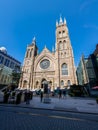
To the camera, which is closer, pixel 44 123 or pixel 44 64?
pixel 44 123

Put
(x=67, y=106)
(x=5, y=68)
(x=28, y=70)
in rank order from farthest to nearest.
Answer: (x=28, y=70)
(x=5, y=68)
(x=67, y=106)

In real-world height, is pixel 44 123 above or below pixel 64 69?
below

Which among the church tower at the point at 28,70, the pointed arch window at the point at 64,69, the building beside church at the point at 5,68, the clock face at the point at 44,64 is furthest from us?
the clock face at the point at 44,64

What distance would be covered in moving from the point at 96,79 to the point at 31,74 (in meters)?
26.7

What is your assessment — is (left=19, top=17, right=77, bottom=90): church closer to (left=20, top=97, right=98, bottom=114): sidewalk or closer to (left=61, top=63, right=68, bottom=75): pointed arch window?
(left=61, top=63, right=68, bottom=75): pointed arch window

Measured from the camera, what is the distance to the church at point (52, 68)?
35.1m

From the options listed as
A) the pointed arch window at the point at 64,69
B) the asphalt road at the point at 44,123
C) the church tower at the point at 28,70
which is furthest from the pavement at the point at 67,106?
the church tower at the point at 28,70

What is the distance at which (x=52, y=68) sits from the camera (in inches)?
1526

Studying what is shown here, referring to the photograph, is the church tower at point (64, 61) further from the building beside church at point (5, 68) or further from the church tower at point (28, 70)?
the building beside church at point (5, 68)

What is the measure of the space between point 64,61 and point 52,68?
6.17 metres

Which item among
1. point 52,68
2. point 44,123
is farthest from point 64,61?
point 44,123

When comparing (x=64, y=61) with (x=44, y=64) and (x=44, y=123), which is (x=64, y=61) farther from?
(x=44, y=123)

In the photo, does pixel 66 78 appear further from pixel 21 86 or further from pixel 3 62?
pixel 3 62

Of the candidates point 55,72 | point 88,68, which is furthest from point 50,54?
point 88,68
